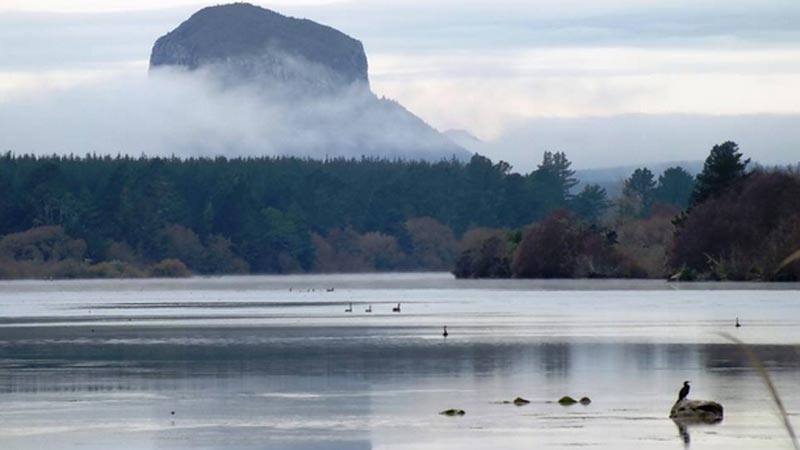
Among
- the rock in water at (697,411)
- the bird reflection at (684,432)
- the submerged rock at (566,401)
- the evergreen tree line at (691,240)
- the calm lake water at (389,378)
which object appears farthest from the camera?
the evergreen tree line at (691,240)

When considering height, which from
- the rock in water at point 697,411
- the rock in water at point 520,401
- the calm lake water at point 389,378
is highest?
the rock in water at point 697,411

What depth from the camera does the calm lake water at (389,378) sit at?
2884 cm

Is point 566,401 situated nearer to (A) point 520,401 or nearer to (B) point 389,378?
(A) point 520,401

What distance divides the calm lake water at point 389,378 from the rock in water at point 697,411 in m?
0.33

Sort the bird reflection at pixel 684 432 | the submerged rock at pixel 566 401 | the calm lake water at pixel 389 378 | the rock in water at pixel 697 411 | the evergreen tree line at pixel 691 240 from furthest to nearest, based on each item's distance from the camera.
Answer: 1. the evergreen tree line at pixel 691 240
2. the submerged rock at pixel 566 401
3. the rock in water at pixel 697 411
4. the calm lake water at pixel 389 378
5. the bird reflection at pixel 684 432

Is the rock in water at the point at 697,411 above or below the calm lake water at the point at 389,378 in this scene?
above

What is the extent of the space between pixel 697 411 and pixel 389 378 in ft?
32.9

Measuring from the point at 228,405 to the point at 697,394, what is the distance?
8.37 metres

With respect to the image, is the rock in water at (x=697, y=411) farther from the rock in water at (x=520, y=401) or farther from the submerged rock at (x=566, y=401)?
the rock in water at (x=520, y=401)

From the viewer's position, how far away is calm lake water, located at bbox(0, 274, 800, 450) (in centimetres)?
2884

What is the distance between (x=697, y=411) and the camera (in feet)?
100

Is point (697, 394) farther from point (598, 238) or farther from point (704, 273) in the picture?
point (598, 238)

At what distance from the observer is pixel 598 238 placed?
14350 cm

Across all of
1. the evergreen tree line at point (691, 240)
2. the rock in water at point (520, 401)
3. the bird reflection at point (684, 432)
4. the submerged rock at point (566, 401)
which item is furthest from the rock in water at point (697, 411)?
the evergreen tree line at point (691, 240)
